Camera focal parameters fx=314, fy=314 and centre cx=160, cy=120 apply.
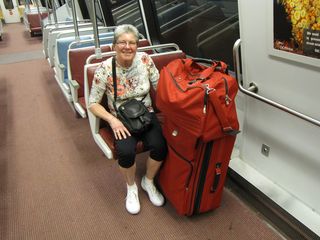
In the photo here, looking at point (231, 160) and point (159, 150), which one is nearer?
point (159, 150)

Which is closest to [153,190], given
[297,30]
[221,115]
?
[221,115]

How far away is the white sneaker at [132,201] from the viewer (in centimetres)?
222

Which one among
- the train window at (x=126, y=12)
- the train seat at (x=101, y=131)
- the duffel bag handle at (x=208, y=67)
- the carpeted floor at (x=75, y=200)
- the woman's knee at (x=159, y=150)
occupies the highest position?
the train window at (x=126, y=12)

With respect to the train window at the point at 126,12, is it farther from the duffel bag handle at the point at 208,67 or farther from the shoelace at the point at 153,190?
the shoelace at the point at 153,190

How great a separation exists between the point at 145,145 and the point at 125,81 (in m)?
0.46

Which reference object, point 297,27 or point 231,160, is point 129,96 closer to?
point 231,160

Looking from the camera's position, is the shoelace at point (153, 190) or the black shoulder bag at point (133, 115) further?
the shoelace at point (153, 190)

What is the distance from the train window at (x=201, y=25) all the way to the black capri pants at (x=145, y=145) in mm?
1151

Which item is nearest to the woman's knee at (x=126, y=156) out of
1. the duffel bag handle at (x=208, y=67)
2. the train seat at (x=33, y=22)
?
the duffel bag handle at (x=208, y=67)

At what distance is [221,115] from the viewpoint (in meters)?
1.70

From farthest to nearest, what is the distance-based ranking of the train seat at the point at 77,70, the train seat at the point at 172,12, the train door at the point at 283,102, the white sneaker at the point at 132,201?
the train seat at the point at 172,12
the train seat at the point at 77,70
the white sneaker at the point at 132,201
the train door at the point at 283,102

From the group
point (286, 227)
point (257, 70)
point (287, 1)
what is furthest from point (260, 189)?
point (287, 1)

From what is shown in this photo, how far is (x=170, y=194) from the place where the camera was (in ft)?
7.09

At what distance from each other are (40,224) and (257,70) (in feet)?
5.90
